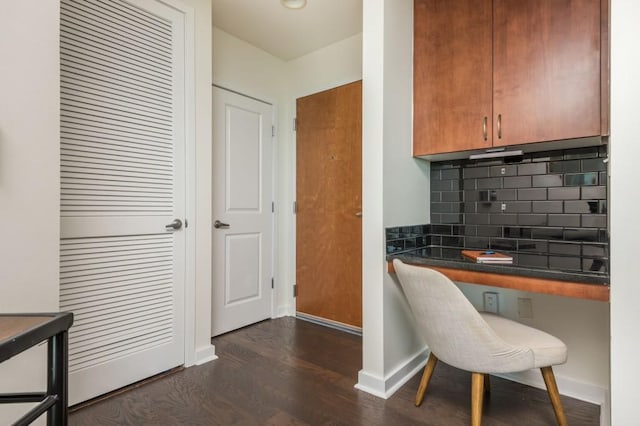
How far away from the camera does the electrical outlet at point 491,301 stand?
205 centimetres

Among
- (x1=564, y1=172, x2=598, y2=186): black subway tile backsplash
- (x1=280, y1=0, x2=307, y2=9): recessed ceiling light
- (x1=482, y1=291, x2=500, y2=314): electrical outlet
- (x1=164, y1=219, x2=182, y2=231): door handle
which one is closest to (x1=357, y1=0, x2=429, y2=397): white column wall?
(x1=482, y1=291, x2=500, y2=314): electrical outlet

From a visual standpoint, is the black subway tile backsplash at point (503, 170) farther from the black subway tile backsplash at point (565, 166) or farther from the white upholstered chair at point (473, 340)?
the white upholstered chair at point (473, 340)

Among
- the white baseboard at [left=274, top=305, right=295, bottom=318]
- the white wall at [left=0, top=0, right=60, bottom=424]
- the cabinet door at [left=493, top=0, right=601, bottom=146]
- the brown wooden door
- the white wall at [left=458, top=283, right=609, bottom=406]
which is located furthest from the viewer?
the white baseboard at [left=274, top=305, right=295, bottom=318]

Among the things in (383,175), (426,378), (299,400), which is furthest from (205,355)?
(383,175)

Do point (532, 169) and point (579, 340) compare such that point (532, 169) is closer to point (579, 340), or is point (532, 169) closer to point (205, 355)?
point (579, 340)

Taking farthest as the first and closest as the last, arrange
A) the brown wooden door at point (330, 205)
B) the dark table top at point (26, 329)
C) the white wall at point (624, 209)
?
1. the brown wooden door at point (330, 205)
2. the white wall at point (624, 209)
3. the dark table top at point (26, 329)

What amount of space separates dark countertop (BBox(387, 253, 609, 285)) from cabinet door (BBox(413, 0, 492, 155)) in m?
0.67

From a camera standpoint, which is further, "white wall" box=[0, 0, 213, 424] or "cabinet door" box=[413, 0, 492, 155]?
"cabinet door" box=[413, 0, 492, 155]

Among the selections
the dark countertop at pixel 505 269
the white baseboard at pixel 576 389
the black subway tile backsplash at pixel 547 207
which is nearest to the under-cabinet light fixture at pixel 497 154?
the black subway tile backsplash at pixel 547 207

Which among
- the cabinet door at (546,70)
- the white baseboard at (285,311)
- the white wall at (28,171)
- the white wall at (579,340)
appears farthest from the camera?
the white baseboard at (285,311)

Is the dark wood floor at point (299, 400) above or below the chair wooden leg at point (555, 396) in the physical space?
below

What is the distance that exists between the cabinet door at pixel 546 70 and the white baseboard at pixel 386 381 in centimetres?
142

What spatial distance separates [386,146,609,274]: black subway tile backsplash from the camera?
1753 mm

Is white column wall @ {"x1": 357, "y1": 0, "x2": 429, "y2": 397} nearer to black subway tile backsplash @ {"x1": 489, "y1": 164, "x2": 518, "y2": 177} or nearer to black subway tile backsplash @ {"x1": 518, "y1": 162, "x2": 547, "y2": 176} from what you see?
black subway tile backsplash @ {"x1": 489, "y1": 164, "x2": 518, "y2": 177}
